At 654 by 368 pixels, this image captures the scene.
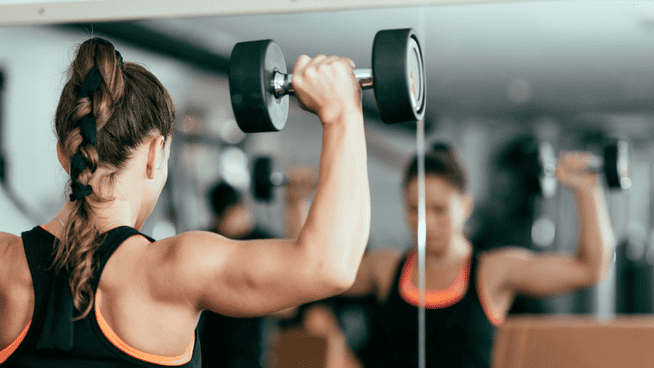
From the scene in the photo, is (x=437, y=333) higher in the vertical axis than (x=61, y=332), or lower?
lower

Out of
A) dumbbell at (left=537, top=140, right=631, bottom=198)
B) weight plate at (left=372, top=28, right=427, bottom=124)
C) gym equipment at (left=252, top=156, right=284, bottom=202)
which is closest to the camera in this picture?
weight plate at (left=372, top=28, right=427, bottom=124)

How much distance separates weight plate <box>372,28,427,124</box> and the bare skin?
620 mm

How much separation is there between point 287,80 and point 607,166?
0.95 metres

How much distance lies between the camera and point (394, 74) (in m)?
0.75

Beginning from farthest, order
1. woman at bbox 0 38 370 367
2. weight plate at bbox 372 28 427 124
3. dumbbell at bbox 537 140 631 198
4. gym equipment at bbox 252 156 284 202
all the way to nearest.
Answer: gym equipment at bbox 252 156 284 202
dumbbell at bbox 537 140 631 198
weight plate at bbox 372 28 427 124
woman at bbox 0 38 370 367

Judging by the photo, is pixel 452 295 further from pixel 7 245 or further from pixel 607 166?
pixel 7 245

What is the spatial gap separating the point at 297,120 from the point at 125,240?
30.6 inches

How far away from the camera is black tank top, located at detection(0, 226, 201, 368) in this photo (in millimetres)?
694

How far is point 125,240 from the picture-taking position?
74 centimetres

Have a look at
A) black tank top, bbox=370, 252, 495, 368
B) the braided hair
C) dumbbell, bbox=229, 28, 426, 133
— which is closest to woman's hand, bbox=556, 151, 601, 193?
black tank top, bbox=370, 252, 495, 368

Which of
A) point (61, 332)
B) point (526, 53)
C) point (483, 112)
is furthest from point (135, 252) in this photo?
point (526, 53)

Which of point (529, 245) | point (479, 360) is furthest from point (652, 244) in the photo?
point (479, 360)

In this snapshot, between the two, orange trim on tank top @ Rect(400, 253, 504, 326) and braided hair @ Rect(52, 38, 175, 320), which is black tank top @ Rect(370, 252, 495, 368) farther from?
braided hair @ Rect(52, 38, 175, 320)

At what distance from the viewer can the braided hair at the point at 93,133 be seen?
2.38ft
